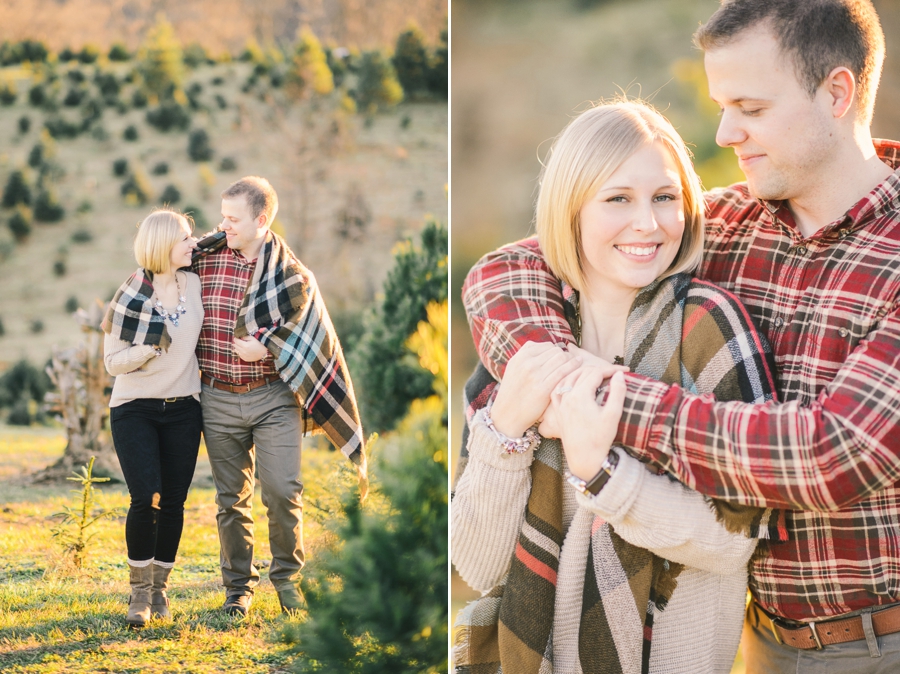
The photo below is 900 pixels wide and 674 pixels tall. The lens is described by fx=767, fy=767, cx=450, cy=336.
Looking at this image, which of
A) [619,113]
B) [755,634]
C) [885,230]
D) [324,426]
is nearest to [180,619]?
[324,426]

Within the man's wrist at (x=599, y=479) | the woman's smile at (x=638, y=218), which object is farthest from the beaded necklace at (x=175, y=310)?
the man's wrist at (x=599, y=479)

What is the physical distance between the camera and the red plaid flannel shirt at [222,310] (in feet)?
8.91

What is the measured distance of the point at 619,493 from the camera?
1.61 m

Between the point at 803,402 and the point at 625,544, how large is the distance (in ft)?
1.67

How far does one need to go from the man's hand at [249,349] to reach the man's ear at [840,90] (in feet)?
6.34

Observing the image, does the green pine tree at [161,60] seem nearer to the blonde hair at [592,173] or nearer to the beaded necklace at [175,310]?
the beaded necklace at [175,310]

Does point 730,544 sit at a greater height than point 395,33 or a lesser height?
lesser

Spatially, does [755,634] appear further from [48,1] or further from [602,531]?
[48,1]

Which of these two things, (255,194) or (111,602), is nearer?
(111,602)

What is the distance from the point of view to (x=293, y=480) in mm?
2871

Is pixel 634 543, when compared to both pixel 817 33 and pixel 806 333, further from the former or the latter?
pixel 817 33

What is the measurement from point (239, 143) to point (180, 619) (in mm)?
4464

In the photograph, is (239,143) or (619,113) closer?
(619,113)

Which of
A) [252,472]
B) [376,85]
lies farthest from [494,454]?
[376,85]
